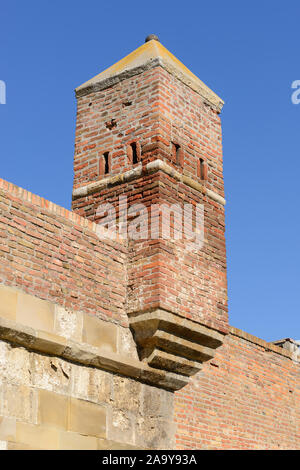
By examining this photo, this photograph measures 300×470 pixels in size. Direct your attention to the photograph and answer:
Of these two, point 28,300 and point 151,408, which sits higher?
point 28,300

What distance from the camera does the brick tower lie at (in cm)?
730

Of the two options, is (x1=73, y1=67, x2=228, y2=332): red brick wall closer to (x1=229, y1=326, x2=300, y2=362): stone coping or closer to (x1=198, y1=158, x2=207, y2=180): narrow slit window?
(x1=198, y1=158, x2=207, y2=180): narrow slit window

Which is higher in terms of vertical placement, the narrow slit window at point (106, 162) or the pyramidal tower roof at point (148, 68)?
the pyramidal tower roof at point (148, 68)

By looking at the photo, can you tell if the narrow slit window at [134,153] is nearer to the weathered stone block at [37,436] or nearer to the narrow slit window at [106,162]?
the narrow slit window at [106,162]

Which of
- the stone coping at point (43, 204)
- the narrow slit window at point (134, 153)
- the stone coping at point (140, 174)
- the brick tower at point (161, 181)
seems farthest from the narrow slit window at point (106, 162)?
the stone coping at point (43, 204)

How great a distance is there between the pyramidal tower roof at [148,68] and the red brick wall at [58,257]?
221 centimetres

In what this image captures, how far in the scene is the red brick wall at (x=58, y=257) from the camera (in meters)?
6.30

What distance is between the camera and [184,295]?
7414mm

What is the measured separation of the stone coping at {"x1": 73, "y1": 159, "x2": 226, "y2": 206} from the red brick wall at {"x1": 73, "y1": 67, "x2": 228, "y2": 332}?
5cm

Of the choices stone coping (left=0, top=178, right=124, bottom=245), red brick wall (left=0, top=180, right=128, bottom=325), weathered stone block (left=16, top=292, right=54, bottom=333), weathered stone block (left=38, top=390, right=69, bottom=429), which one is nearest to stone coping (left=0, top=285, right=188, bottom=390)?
weathered stone block (left=16, top=292, right=54, bottom=333)
